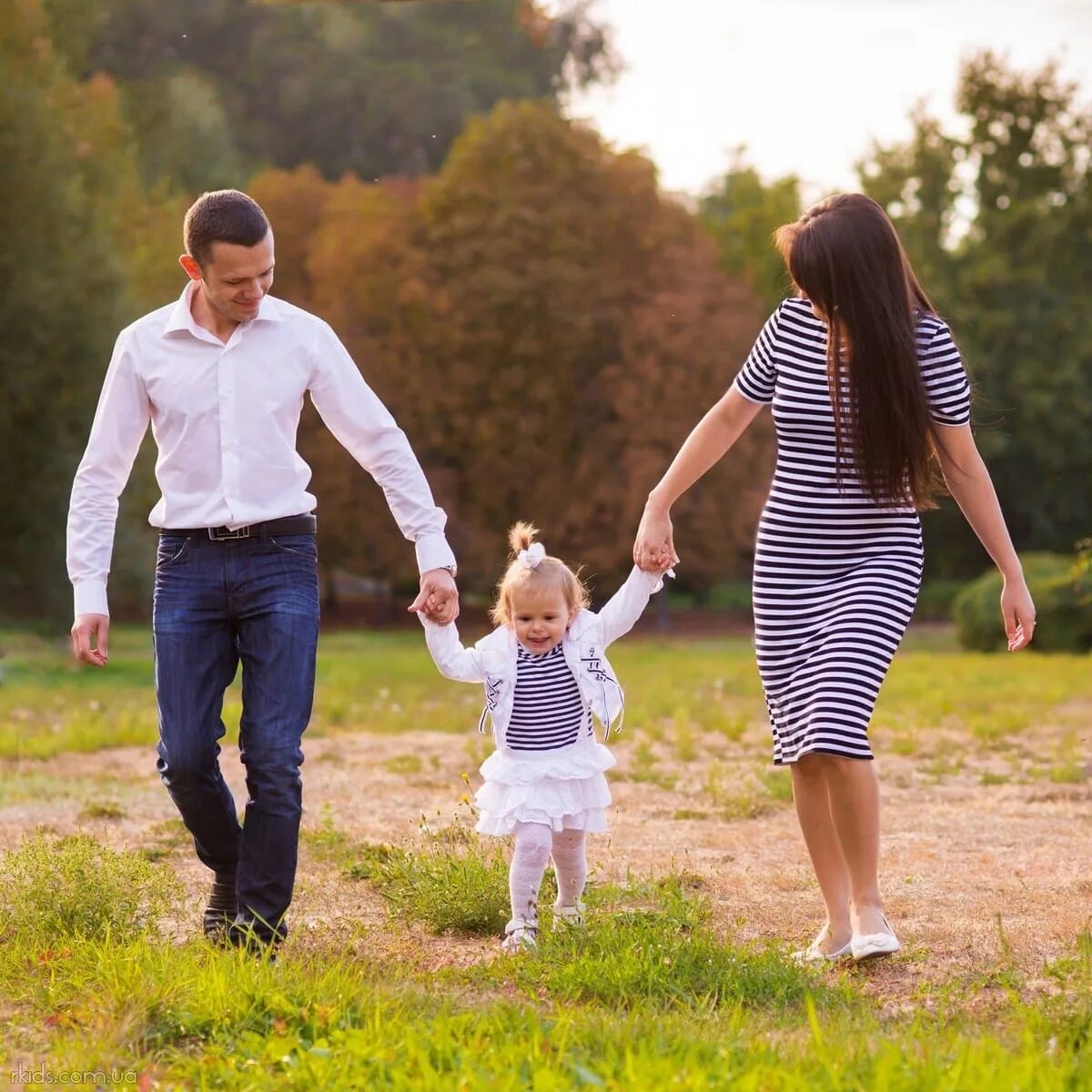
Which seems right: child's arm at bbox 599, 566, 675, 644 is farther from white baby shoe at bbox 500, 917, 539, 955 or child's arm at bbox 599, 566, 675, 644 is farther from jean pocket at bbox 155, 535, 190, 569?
jean pocket at bbox 155, 535, 190, 569

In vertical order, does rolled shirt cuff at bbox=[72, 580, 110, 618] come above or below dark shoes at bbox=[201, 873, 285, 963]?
above

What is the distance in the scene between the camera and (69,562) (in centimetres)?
518

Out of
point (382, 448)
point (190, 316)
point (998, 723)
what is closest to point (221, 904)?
point (382, 448)

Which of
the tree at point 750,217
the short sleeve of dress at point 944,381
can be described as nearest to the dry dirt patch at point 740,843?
the short sleeve of dress at point 944,381

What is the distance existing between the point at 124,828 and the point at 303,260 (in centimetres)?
2820

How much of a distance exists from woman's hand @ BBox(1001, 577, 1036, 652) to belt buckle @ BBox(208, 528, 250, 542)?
2.31 m

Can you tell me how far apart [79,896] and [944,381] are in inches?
122

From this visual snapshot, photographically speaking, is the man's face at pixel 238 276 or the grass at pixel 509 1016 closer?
the grass at pixel 509 1016

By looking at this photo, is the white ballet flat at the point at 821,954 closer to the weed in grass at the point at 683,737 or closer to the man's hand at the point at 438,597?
the man's hand at the point at 438,597

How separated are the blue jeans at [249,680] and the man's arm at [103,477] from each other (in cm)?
20

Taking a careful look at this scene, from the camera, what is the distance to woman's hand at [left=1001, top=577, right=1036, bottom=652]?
5.00 m

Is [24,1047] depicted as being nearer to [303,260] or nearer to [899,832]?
[899,832]

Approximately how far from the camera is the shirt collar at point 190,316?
Answer: 5027mm

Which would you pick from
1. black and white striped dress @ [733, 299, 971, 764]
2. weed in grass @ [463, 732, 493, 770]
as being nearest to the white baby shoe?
black and white striped dress @ [733, 299, 971, 764]
